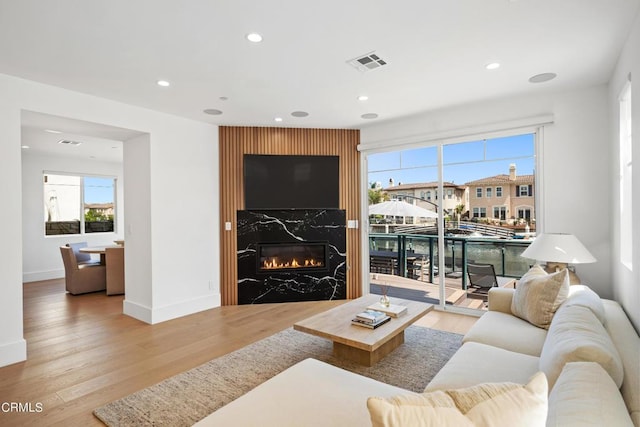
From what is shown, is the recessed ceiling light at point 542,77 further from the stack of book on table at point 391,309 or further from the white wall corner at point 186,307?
the white wall corner at point 186,307

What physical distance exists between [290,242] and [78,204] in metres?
5.81

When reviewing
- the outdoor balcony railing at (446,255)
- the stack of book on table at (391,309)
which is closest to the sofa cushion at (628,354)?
the stack of book on table at (391,309)

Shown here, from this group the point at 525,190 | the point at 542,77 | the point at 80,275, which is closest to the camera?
the point at 542,77

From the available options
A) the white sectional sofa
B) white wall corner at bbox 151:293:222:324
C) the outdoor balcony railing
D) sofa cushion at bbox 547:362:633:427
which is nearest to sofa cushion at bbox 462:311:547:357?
the white sectional sofa

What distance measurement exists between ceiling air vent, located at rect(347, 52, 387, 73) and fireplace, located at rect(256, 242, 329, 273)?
284 cm

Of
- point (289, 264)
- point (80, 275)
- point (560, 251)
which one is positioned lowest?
point (80, 275)

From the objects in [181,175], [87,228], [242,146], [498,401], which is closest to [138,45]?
[181,175]

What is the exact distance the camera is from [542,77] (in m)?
3.31

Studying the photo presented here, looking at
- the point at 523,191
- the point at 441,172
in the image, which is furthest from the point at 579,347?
the point at 441,172

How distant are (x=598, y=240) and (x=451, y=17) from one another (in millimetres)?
2866

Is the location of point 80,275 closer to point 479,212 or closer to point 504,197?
point 479,212

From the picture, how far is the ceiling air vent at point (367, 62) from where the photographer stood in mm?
2850

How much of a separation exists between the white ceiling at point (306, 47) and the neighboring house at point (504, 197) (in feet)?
3.47

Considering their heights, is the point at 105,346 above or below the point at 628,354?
below
